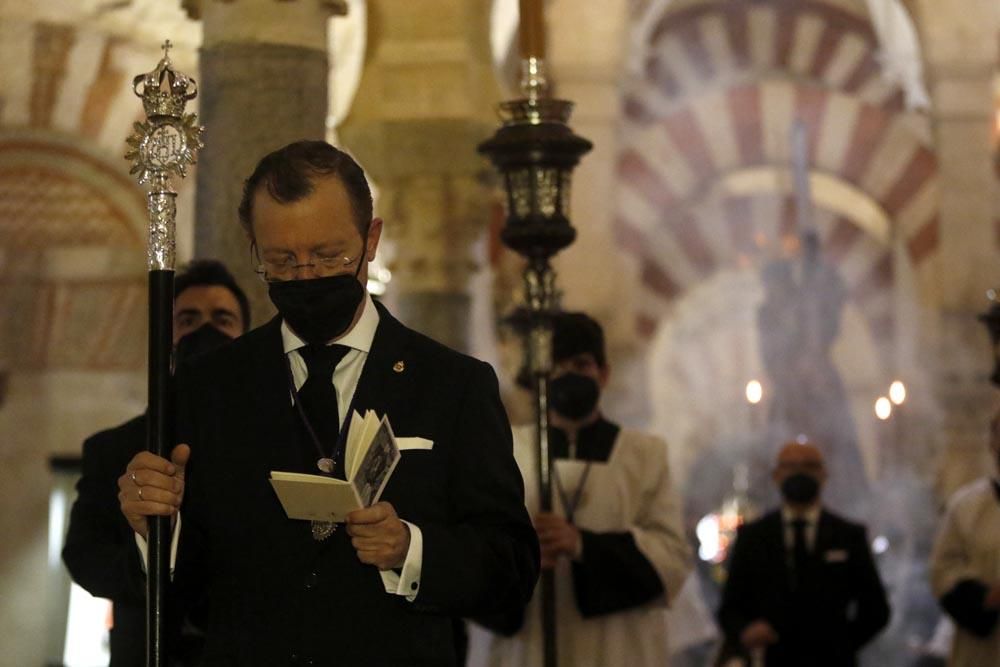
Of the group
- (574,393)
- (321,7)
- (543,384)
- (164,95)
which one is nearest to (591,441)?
(574,393)

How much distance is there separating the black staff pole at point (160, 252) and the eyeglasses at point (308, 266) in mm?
247

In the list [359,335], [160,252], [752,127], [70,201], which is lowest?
[359,335]

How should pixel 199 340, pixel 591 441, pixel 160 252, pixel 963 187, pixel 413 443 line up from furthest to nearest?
pixel 963 187 → pixel 591 441 → pixel 199 340 → pixel 160 252 → pixel 413 443

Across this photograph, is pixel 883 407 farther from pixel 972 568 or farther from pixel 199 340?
pixel 199 340

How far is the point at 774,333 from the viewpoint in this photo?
14.2 m

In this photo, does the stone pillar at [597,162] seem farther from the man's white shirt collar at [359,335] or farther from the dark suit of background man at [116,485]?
the man's white shirt collar at [359,335]

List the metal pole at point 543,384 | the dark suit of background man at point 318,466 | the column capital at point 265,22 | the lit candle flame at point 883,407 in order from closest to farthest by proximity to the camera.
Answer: the dark suit of background man at point 318,466 < the metal pole at point 543,384 < the column capital at point 265,22 < the lit candle flame at point 883,407

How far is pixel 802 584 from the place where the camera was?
6.29m

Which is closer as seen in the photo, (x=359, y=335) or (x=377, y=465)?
(x=377, y=465)

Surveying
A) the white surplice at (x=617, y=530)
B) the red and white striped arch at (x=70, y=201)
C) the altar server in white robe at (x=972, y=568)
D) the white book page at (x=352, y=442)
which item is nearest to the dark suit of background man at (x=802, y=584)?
the altar server in white robe at (x=972, y=568)

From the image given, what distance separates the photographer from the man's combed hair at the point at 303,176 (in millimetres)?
2627

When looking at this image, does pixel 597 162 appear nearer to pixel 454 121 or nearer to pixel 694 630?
pixel 454 121

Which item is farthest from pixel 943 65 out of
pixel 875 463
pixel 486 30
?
pixel 875 463

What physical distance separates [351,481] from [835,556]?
13.5 ft
